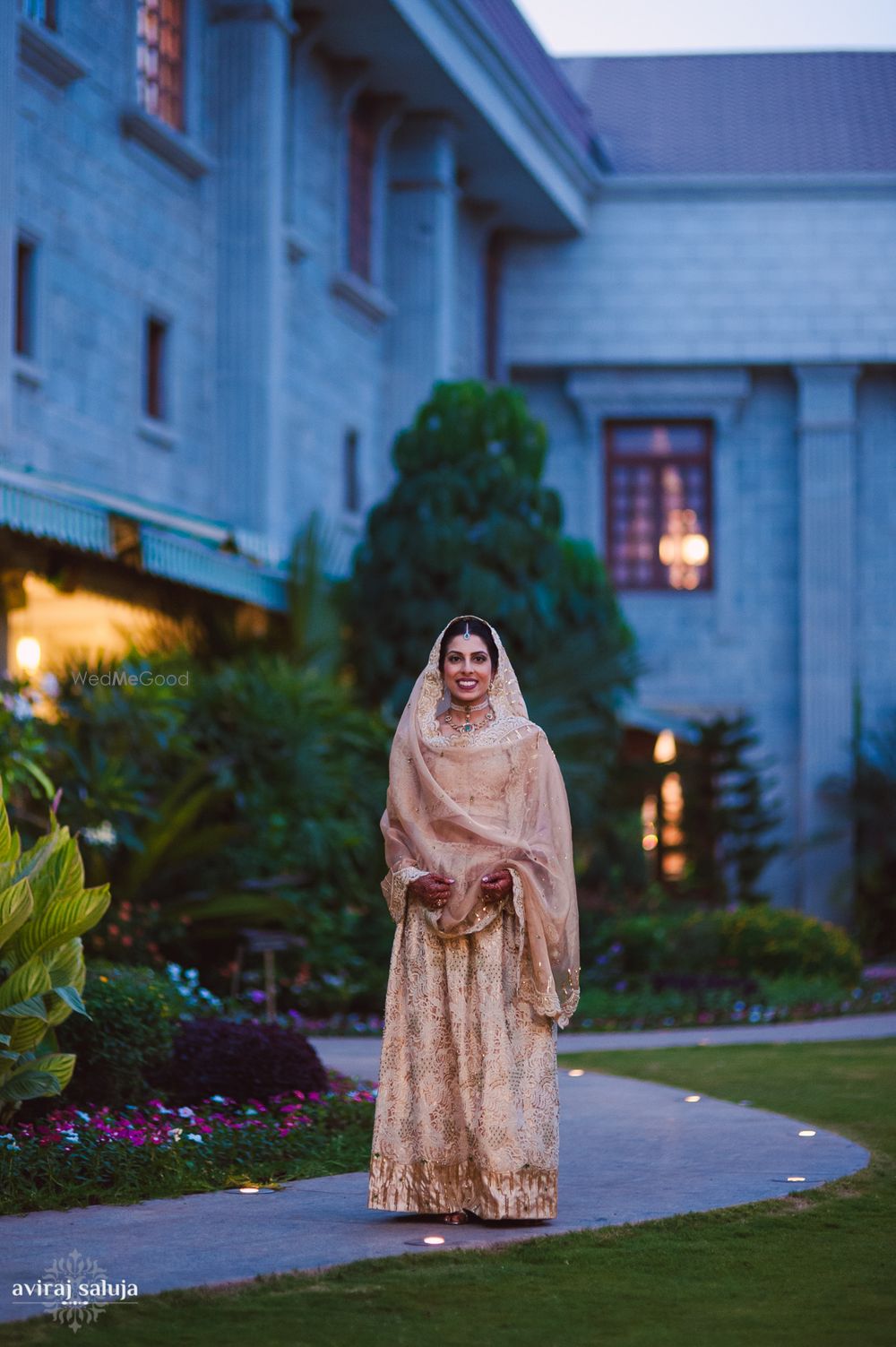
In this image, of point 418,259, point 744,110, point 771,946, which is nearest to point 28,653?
point 771,946

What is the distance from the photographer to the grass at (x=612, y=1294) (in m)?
4.97

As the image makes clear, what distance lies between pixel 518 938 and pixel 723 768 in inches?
709

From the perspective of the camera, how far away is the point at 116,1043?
8359 millimetres

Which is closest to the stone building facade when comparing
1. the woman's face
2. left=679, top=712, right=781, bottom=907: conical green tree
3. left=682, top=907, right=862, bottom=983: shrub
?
left=679, top=712, right=781, bottom=907: conical green tree

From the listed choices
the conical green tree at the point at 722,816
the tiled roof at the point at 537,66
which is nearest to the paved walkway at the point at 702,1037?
the conical green tree at the point at 722,816

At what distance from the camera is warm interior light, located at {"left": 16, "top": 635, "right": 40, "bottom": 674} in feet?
52.5

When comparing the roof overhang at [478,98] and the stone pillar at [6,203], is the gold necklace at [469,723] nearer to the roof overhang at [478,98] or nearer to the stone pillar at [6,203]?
the stone pillar at [6,203]

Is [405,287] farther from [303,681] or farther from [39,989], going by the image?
[39,989]

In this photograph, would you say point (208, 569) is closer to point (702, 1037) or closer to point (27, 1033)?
point (702, 1037)

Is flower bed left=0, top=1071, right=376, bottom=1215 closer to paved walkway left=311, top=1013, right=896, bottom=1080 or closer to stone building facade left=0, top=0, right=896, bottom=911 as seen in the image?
paved walkway left=311, top=1013, right=896, bottom=1080

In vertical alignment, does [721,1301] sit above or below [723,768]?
below

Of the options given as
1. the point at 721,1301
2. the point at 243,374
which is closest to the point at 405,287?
the point at 243,374

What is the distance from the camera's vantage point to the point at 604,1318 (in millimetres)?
5180

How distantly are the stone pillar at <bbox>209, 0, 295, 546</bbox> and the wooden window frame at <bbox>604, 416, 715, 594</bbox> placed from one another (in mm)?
9521
